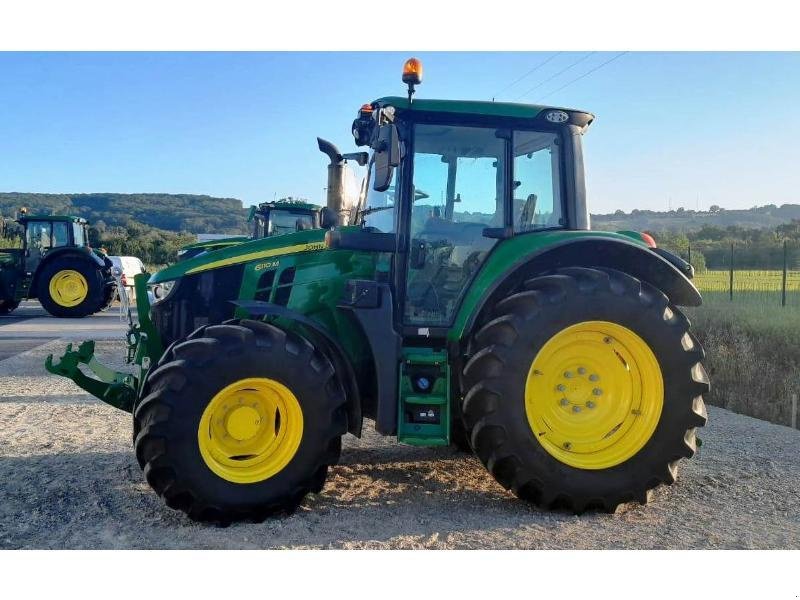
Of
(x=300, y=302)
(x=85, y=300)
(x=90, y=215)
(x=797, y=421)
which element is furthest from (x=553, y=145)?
(x=90, y=215)

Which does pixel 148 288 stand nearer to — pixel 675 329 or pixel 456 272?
pixel 456 272

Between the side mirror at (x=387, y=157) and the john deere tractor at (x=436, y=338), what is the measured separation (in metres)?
0.02

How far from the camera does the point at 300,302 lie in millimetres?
4664

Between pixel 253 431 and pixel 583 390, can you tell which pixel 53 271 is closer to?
pixel 253 431

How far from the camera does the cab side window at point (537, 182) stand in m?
4.69

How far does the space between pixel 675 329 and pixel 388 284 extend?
182 centimetres

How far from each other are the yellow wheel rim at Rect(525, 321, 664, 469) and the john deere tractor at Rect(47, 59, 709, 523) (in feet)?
0.04

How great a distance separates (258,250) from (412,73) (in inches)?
61.8

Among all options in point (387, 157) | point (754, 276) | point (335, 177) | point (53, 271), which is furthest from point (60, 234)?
point (754, 276)

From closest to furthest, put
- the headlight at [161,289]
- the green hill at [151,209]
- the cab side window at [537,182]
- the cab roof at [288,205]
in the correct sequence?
the cab side window at [537,182] < the headlight at [161,289] < the cab roof at [288,205] < the green hill at [151,209]

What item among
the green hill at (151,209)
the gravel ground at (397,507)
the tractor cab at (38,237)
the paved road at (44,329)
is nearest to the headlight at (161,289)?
the gravel ground at (397,507)

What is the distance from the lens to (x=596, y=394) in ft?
14.5

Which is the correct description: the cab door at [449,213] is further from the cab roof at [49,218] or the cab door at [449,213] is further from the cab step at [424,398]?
the cab roof at [49,218]

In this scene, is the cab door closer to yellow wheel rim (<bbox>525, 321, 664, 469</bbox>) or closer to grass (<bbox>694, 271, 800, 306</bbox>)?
yellow wheel rim (<bbox>525, 321, 664, 469</bbox>)
